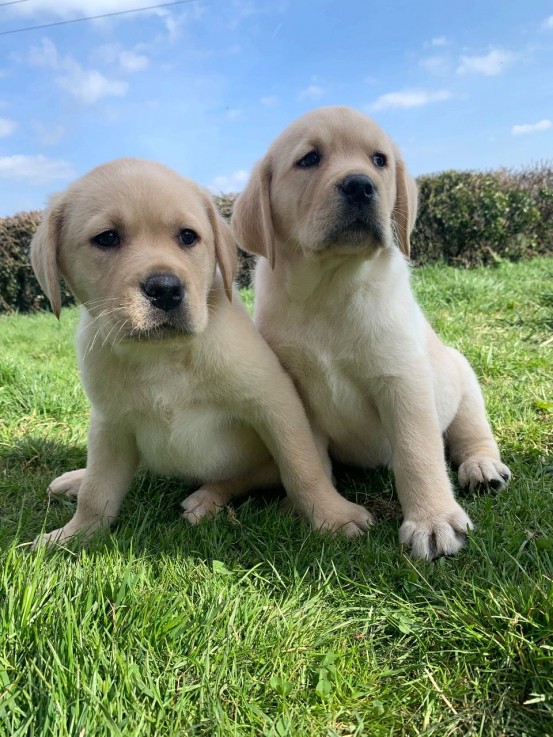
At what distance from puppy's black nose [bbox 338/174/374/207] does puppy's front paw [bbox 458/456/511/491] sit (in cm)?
137

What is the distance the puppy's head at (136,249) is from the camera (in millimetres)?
→ 2297

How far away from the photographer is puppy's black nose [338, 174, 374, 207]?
2.56m

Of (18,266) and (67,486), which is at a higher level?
(18,266)

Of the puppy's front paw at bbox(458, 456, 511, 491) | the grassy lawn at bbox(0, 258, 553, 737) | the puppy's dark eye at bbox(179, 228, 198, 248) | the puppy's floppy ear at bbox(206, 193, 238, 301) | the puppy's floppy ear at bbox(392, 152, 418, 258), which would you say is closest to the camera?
the grassy lawn at bbox(0, 258, 553, 737)

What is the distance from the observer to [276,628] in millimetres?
1900

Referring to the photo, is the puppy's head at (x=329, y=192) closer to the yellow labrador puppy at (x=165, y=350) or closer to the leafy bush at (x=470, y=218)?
the yellow labrador puppy at (x=165, y=350)

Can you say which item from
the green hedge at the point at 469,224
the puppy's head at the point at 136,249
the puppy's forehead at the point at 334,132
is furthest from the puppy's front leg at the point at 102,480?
the green hedge at the point at 469,224

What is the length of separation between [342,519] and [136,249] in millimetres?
1371

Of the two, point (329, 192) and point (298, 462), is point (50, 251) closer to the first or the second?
point (329, 192)

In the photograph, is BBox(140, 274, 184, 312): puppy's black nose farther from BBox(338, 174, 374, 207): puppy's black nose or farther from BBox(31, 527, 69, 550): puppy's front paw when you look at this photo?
BBox(31, 527, 69, 550): puppy's front paw

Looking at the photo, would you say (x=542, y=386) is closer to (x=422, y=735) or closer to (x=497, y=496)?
(x=497, y=496)

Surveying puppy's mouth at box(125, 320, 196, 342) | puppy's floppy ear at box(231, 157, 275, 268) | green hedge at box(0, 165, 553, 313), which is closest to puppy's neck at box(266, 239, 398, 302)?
puppy's floppy ear at box(231, 157, 275, 268)

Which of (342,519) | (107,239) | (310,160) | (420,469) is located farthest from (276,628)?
(310,160)

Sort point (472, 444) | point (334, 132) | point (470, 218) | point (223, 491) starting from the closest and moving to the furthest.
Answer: point (334, 132), point (223, 491), point (472, 444), point (470, 218)
